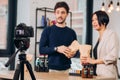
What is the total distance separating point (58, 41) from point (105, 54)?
480mm

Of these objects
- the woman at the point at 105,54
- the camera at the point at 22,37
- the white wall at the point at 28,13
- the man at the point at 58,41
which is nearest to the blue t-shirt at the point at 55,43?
the man at the point at 58,41

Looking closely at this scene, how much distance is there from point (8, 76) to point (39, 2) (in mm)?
2291

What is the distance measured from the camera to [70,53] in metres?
2.41

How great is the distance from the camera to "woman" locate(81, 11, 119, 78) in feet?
7.63

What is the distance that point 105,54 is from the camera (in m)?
2.41

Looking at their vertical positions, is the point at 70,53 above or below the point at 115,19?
below

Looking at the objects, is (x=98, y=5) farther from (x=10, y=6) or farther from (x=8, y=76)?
(x=8, y=76)

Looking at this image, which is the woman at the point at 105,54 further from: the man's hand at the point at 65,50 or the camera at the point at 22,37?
the camera at the point at 22,37

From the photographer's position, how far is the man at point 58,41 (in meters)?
2.53

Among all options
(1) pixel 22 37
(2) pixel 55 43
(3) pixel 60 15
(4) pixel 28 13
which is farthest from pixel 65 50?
(4) pixel 28 13

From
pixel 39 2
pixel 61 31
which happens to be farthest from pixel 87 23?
pixel 61 31

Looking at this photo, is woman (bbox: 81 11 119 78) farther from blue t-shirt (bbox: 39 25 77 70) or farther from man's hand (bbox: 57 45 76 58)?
blue t-shirt (bbox: 39 25 77 70)

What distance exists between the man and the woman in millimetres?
280

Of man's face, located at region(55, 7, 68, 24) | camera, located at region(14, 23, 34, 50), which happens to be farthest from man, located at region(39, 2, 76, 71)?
camera, located at region(14, 23, 34, 50)
